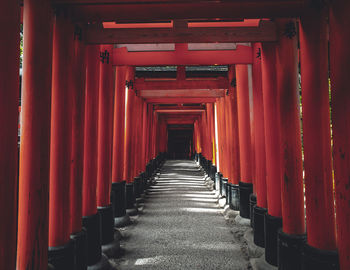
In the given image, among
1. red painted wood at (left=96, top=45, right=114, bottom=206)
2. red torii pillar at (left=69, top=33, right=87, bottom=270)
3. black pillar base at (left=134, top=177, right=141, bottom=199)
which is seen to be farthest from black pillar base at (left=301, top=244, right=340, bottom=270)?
black pillar base at (left=134, top=177, right=141, bottom=199)

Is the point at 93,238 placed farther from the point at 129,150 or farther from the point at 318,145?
the point at 129,150

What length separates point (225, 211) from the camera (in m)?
6.80

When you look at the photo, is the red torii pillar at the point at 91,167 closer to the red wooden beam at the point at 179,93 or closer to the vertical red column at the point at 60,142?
the vertical red column at the point at 60,142

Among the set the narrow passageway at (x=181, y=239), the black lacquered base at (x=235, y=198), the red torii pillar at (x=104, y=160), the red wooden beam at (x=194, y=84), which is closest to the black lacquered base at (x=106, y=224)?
the red torii pillar at (x=104, y=160)

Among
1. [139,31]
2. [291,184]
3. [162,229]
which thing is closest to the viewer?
[291,184]

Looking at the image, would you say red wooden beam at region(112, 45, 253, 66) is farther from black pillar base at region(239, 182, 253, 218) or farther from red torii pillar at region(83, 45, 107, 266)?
black pillar base at region(239, 182, 253, 218)

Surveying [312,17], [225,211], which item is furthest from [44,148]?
[225,211]

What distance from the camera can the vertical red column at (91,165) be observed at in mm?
3516

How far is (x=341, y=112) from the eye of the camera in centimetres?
207

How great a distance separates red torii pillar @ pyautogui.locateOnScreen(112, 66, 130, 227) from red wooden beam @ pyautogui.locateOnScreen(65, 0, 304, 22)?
3208 mm

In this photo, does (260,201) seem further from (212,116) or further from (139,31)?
(212,116)

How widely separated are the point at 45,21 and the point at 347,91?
7.96ft

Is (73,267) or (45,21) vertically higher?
(45,21)

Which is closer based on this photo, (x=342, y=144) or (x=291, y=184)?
(x=342, y=144)
